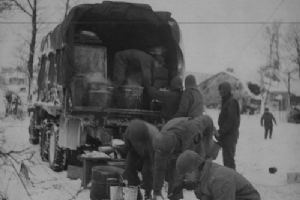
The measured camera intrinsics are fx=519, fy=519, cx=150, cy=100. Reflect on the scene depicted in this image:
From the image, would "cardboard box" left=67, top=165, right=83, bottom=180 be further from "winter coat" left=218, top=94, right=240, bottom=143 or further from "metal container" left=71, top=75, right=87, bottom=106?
"winter coat" left=218, top=94, right=240, bottom=143

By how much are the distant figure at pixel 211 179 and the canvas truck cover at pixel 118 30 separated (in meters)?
5.33

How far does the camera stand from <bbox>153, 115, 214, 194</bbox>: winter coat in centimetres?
650

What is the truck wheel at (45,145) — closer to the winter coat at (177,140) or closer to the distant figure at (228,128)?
the distant figure at (228,128)

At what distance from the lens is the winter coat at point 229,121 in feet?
30.1

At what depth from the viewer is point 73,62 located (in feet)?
33.6

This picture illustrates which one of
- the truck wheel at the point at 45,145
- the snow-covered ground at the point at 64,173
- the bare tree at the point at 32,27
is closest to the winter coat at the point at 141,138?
the snow-covered ground at the point at 64,173

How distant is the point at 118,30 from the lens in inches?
457

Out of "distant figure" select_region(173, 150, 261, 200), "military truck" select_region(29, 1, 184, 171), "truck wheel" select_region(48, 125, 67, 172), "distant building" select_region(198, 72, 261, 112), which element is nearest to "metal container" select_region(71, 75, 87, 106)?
"military truck" select_region(29, 1, 184, 171)

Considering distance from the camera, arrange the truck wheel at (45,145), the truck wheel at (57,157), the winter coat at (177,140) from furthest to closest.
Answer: the truck wheel at (45,145)
the truck wheel at (57,157)
the winter coat at (177,140)

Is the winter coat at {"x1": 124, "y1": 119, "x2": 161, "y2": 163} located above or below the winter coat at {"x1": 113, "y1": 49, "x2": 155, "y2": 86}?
below

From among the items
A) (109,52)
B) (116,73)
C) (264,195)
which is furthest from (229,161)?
(109,52)

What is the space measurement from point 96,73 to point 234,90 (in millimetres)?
44186

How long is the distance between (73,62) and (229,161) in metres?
3.59

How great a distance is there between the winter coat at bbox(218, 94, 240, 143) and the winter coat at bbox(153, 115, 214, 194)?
1486mm
